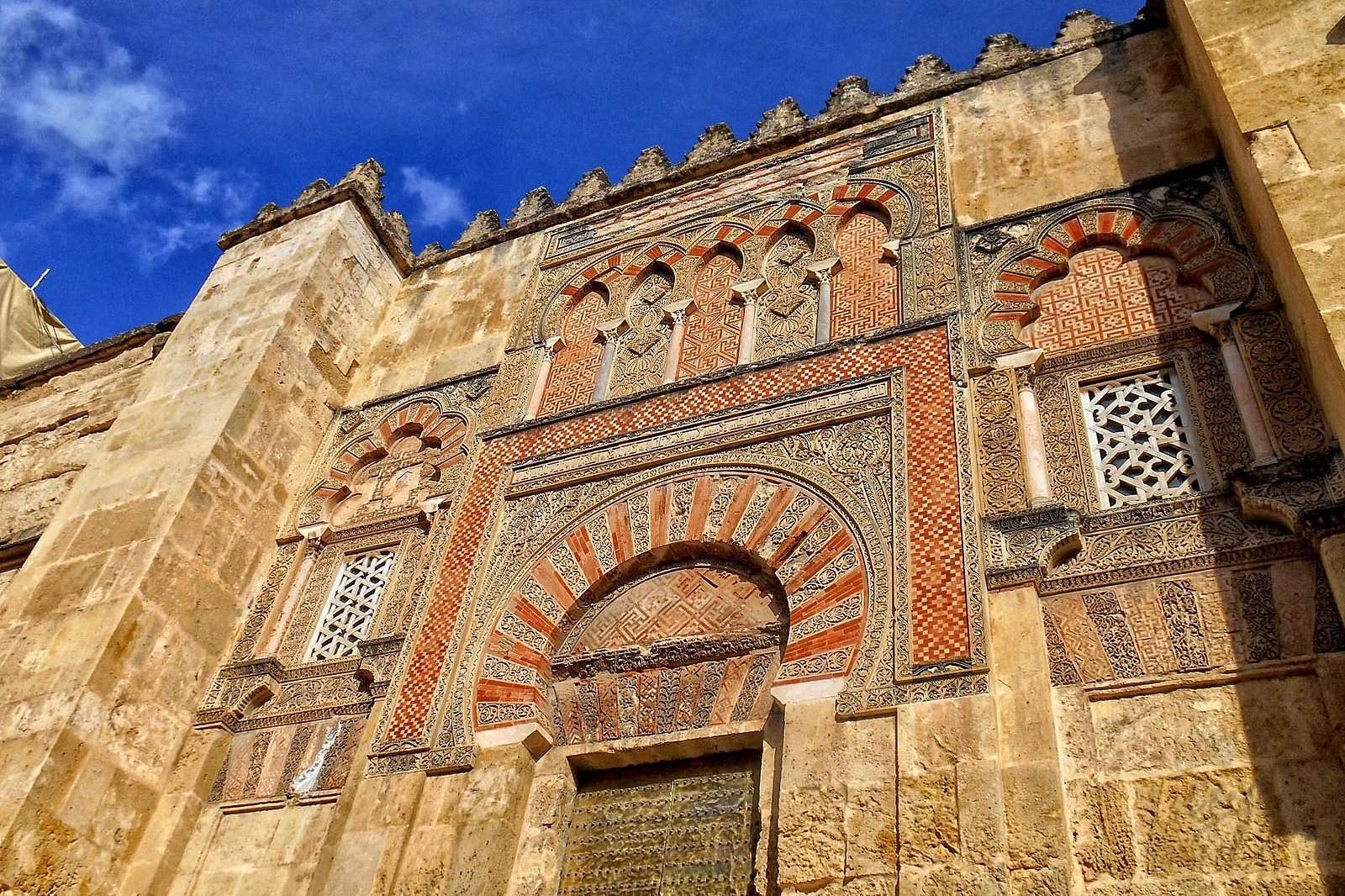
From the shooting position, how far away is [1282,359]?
4.04m

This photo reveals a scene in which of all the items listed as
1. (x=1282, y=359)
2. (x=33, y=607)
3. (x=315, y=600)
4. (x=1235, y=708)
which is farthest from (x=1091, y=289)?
(x=33, y=607)

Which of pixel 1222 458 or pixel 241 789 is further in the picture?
pixel 241 789

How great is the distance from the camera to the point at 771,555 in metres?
4.34

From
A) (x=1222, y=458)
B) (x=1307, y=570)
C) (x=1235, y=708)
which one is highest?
(x=1222, y=458)

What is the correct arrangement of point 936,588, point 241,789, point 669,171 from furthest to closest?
point 669,171 < point 241,789 < point 936,588

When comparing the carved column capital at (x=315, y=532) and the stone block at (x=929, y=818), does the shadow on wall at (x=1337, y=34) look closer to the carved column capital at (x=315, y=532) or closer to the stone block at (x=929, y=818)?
the stone block at (x=929, y=818)

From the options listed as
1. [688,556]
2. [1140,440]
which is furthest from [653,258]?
[1140,440]

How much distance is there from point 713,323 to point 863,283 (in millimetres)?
798

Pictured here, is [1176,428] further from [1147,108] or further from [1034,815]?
[1147,108]

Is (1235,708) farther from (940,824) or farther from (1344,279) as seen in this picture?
(1344,279)

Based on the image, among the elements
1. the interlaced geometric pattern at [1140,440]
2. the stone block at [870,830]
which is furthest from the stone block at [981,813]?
the interlaced geometric pattern at [1140,440]

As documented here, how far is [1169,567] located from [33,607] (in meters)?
4.93

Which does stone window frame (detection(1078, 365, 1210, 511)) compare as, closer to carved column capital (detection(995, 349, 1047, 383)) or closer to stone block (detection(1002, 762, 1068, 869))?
carved column capital (detection(995, 349, 1047, 383))

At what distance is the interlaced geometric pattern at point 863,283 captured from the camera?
17.0 ft
